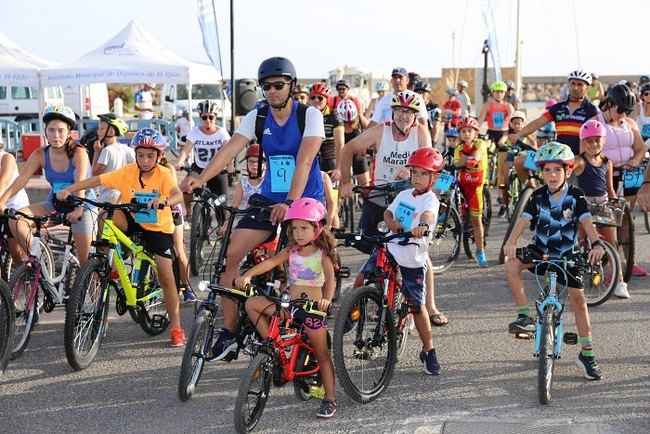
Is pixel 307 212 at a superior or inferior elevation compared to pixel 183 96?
inferior

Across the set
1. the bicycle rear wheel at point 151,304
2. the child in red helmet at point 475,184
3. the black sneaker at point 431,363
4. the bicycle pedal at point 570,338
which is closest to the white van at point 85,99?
the child in red helmet at point 475,184

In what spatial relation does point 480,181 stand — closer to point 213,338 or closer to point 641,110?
point 641,110

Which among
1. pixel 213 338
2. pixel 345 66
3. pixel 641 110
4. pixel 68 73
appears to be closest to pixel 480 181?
pixel 641 110

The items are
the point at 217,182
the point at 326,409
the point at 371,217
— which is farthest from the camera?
the point at 217,182

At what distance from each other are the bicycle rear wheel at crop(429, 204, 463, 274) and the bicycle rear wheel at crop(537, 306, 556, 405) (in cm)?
438

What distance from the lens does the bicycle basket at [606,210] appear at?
9023mm

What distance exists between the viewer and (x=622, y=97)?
9.45m

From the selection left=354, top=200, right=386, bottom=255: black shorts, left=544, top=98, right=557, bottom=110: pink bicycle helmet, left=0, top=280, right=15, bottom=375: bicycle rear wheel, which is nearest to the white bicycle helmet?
left=544, top=98, right=557, bottom=110: pink bicycle helmet

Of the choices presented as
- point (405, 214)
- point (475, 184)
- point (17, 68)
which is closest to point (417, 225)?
point (405, 214)

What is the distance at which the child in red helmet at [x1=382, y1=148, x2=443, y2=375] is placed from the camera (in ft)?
21.9

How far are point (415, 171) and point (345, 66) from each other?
138 ft

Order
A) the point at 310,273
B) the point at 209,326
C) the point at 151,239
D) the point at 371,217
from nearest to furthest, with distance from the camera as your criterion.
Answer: the point at 209,326, the point at 310,273, the point at 151,239, the point at 371,217

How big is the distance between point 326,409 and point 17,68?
17.8 m

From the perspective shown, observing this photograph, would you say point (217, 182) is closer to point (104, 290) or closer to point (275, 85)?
point (104, 290)
